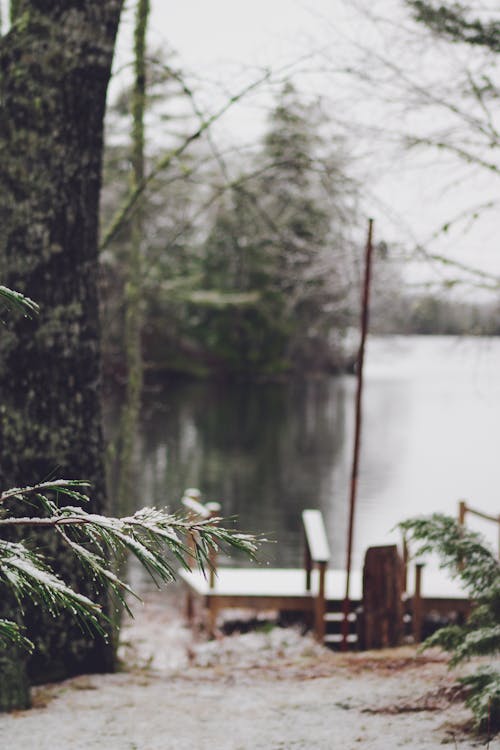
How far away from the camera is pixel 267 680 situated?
530cm

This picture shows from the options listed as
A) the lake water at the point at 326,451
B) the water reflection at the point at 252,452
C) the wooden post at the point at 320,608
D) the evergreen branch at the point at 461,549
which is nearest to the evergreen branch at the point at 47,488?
the evergreen branch at the point at 461,549

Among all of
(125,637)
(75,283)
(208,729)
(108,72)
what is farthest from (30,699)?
(125,637)

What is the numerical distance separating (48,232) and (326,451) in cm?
2316

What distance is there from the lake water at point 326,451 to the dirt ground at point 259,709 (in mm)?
5737

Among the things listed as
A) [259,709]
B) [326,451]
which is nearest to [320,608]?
[259,709]

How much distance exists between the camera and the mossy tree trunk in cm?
509

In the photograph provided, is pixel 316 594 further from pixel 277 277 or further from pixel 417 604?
pixel 277 277

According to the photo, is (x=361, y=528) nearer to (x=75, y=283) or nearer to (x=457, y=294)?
(x=457, y=294)

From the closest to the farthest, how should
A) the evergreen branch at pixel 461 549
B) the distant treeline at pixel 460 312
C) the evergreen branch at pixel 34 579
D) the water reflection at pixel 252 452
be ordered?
1. the evergreen branch at pixel 34 579
2. the evergreen branch at pixel 461 549
3. the distant treeline at pixel 460 312
4. the water reflection at pixel 252 452

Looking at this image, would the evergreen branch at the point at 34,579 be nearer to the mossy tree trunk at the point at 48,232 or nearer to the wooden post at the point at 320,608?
the mossy tree trunk at the point at 48,232

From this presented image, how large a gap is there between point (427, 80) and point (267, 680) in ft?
21.8

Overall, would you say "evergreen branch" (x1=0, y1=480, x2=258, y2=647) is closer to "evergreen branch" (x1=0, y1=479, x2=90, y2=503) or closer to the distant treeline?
"evergreen branch" (x1=0, y1=479, x2=90, y2=503)

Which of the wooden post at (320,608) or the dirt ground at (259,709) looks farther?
the wooden post at (320,608)

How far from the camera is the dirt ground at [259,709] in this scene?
3.81 meters
